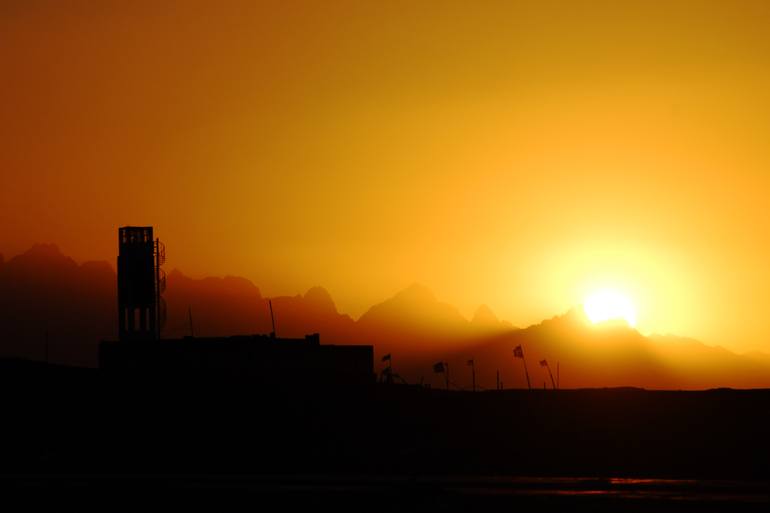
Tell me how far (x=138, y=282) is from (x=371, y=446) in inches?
1187

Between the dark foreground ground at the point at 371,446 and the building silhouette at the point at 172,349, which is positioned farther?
the building silhouette at the point at 172,349

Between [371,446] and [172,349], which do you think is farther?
[172,349]

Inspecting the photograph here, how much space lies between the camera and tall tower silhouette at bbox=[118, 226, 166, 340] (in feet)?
298

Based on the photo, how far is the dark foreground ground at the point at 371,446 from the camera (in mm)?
43031

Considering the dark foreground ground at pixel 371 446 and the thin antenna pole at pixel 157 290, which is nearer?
the dark foreground ground at pixel 371 446

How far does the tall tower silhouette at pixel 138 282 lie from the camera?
3578 inches

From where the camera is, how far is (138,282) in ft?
298

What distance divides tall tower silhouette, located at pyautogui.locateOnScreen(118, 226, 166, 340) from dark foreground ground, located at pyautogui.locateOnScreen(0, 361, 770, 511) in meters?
5.40

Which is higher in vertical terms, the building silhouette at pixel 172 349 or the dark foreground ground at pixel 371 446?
the building silhouette at pixel 172 349

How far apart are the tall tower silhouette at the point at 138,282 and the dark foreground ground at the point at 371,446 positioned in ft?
17.7

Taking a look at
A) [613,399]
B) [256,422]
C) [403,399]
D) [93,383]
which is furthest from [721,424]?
[93,383]

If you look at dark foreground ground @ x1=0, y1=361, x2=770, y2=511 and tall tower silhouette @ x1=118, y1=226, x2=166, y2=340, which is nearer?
dark foreground ground @ x1=0, y1=361, x2=770, y2=511

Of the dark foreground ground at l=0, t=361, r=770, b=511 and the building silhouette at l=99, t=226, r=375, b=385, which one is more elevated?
the building silhouette at l=99, t=226, r=375, b=385

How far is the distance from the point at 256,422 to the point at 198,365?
18.1 meters
